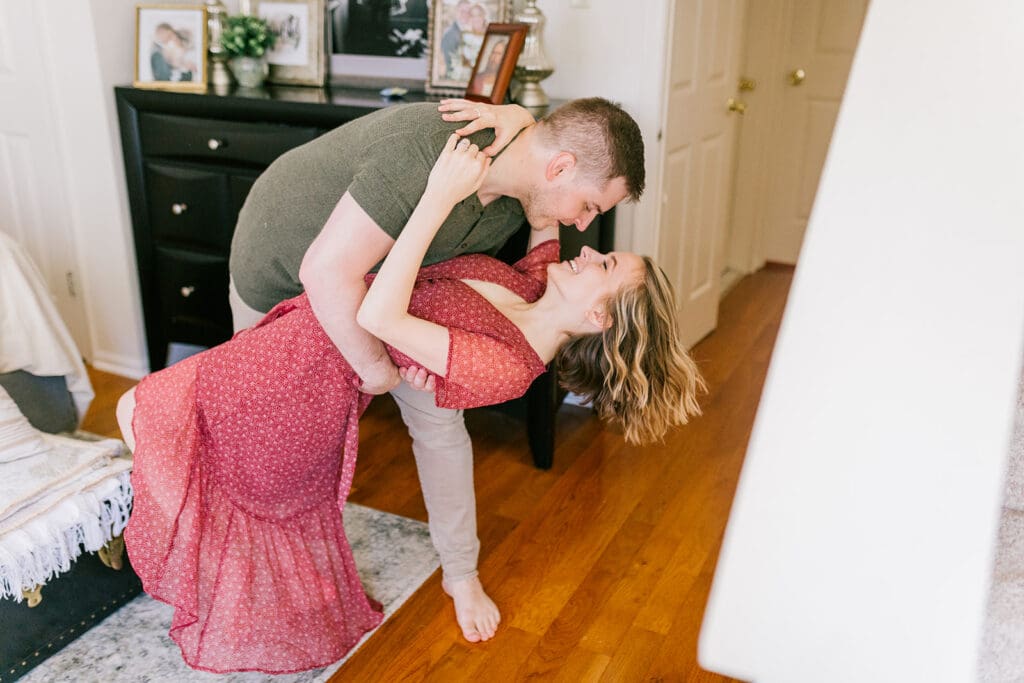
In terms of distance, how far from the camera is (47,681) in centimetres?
177

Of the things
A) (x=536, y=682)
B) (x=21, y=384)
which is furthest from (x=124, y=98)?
(x=536, y=682)

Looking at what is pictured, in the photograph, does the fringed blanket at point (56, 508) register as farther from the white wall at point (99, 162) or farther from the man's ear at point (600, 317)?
the white wall at point (99, 162)

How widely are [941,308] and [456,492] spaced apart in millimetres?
1480

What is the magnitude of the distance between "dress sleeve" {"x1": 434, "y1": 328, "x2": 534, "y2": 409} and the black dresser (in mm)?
848

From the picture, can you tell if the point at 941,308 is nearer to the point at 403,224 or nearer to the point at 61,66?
the point at 403,224

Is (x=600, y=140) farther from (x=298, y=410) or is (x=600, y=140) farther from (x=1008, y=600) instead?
(x=1008, y=600)

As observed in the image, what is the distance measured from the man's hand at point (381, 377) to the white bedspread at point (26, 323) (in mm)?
1097

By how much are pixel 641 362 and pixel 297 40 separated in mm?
2040

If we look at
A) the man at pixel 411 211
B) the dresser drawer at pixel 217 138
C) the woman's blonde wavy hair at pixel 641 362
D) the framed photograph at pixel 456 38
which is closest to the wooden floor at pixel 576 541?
the man at pixel 411 211

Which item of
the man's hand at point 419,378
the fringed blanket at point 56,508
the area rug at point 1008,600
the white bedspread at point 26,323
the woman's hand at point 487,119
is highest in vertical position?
the woman's hand at point 487,119

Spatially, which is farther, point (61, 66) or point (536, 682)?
point (61, 66)

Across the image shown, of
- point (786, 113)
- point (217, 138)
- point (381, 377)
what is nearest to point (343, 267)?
point (381, 377)

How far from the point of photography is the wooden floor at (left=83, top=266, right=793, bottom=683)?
1.87 metres

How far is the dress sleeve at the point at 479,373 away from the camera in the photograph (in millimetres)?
1644
